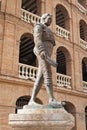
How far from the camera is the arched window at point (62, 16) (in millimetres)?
16578

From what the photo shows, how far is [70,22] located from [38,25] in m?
11.1

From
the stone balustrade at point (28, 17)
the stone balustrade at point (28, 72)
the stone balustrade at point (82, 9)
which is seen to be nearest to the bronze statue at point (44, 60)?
the stone balustrade at point (28, 72)

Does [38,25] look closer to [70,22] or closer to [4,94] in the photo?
[4,94]

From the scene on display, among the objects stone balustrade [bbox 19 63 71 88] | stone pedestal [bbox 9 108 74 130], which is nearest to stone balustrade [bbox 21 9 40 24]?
stone balustrade [bbox 19 63 71 88]

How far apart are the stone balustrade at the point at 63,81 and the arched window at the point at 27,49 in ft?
9.24

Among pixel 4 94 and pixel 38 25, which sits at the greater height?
pixel 38 25

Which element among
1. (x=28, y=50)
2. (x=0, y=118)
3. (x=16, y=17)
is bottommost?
(x=0, y=118)

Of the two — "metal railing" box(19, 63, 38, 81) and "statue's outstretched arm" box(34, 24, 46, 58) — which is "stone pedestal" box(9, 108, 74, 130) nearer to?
"statue's outstretched arm" box(34, 24, 46, 58)

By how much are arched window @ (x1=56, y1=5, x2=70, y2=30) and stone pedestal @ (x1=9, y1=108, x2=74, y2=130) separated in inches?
471

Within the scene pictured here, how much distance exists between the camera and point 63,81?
1441cm

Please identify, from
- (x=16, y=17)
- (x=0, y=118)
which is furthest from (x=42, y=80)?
(x=16, y=17)

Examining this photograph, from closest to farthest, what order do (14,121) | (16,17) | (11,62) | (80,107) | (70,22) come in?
(14,121) → (11,62) → (16,17) → (80,107) → (70,22)

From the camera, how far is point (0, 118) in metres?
10.6

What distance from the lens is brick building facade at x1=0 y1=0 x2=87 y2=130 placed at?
11383 millimetres
